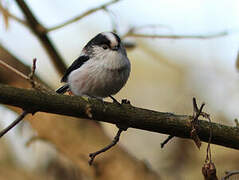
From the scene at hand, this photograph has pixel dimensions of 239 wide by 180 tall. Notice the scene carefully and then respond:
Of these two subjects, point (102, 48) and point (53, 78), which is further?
point (53, 78)

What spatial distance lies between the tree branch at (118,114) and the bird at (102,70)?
793 mm

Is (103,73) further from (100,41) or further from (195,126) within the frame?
(195,126)

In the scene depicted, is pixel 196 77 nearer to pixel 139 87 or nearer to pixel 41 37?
pixel 139 87

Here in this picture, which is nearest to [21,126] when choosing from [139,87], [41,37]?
[41,37]

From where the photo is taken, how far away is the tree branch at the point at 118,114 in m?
2.30

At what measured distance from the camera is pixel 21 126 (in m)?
4.82

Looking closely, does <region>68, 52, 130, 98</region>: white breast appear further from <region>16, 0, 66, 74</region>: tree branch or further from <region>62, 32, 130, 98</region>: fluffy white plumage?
<region>16, 0, 66, 74</region>: tree branch

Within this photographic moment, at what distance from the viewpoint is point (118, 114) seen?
2492mm

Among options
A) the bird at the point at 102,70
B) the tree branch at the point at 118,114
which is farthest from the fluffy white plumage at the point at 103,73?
the tree branch at the point at 118,114

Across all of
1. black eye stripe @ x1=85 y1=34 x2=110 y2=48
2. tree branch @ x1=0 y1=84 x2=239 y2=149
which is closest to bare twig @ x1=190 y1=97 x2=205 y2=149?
tree branch @ x1=0 y1=84 x2=239 y2=149

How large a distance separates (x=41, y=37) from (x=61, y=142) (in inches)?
43.3

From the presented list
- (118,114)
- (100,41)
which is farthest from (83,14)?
(118,114)

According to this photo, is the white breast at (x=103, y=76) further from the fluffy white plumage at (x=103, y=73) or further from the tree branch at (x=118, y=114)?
the tree branch at (x=118, y=114)

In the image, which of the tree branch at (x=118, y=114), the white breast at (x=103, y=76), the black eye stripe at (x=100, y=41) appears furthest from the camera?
the black eye stripe at (x=100, y=41)
